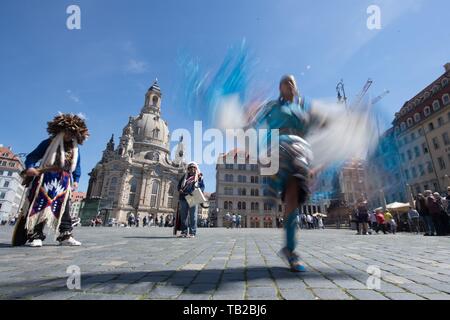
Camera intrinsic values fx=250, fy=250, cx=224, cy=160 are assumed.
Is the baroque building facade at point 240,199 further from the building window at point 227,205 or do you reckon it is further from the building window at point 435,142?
the building window at point 435,142

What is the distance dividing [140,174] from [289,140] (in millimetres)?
71766

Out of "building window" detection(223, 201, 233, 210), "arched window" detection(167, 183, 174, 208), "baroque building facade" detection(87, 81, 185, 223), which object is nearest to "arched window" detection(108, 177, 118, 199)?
"baroque building facade" detection(87, 81, 185, 223)

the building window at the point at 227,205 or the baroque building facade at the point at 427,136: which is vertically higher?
the baroque building facade at the point at 427,136

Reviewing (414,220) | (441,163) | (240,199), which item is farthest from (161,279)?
(240,199)

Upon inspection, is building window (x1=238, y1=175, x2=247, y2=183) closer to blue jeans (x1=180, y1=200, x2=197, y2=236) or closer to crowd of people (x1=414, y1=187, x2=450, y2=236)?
crowd of people (x1=414, y1=187, x2=450, y2=236)

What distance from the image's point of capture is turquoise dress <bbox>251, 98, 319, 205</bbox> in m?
2.77

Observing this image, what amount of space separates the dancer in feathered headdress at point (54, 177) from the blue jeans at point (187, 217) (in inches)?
161

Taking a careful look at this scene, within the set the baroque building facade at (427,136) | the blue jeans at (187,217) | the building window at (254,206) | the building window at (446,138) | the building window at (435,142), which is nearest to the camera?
the blue jeans at (187,217)

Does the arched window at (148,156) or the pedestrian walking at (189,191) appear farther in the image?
the arched window at (148,156)

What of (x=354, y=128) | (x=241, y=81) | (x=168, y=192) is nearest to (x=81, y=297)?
(x=241, y=81)

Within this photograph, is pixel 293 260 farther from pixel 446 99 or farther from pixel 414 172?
pixel 414 172

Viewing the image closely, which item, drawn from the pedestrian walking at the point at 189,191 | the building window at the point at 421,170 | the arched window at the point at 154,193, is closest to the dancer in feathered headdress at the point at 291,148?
the pedestrian walking at the point at 189,191

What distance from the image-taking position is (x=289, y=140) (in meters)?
2.86

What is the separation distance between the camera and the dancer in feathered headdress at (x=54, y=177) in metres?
4.68
